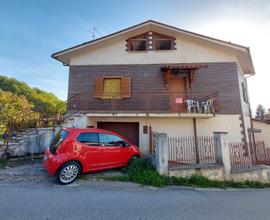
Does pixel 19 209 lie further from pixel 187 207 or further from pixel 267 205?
pixel 267 205

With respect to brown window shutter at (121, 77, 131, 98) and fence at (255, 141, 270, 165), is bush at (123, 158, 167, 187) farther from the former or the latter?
fence at (255, 141, 270, 165)

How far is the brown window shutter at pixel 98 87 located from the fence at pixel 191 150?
5.13m

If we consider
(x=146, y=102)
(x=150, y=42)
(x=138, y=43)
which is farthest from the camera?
(x=138, y=43)

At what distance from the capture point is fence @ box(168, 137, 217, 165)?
301 inches

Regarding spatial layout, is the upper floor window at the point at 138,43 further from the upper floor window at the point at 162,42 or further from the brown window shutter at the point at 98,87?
the brown window shutter at the point at 98,87

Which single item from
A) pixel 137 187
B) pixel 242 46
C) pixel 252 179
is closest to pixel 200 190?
pixel 137 187

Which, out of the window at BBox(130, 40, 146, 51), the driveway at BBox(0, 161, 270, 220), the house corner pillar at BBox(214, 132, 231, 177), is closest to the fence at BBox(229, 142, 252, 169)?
the house corner pillar at BBox(214, 132, 231, 177)

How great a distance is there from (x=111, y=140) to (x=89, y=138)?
0.87m

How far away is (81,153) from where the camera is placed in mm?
5227

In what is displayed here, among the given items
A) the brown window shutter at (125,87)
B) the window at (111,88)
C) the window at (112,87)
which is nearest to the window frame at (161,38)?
the brown window shutter at (125,87)

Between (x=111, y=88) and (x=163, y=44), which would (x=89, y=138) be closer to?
(x=111, y=88)

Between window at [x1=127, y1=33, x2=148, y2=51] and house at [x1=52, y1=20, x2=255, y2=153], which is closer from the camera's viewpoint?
house at [x1=52, y1=20, x2=255, y2=153]

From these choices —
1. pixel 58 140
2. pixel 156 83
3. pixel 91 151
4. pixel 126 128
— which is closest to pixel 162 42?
pixel 156 83

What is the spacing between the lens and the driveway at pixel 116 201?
3336mm
